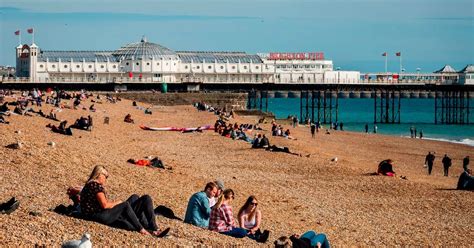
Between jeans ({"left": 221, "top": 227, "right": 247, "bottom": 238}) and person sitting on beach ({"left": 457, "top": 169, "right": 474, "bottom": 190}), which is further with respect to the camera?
person sitting on beach ({"left": 457, "top": 169, "right": 474, "bottom": 190})

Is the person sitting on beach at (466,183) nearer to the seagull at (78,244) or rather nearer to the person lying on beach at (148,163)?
the person lying on beach at (148,163)

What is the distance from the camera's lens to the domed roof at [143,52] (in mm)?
92000

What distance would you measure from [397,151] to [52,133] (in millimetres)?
20360

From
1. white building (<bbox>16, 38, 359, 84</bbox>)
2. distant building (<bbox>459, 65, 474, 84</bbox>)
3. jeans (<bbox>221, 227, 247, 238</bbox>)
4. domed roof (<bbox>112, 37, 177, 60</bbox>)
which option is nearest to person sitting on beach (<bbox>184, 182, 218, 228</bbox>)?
jeans (<bbox>221, 227, 247, 238</bbox>)

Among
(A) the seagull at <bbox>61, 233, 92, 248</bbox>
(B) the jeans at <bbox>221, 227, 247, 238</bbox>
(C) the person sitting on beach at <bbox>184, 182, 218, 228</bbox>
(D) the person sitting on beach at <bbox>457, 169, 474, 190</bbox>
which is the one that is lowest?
(D) the person sitting on beach at <bbox>457, 169, 474, 190</bbox>

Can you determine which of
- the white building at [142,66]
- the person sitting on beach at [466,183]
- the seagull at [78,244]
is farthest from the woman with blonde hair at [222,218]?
the white building at [142,66]

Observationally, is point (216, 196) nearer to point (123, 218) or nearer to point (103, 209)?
point (123, 218)

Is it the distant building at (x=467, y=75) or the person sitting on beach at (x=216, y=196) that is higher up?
the distant building at (x=467, y=75)

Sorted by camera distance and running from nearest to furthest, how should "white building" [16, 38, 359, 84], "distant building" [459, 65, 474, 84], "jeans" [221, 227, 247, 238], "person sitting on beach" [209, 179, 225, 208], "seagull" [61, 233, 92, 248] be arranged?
1. "seagull" [61, 233, 92, 248]
2. "jeans" [221, 227, 247, 238]
3. "person sitting on beach" [209, 179, 225, 208]
4. "white building" [16, 38, 359, 84]
5. "distant building" [459, 65, 474, 84]

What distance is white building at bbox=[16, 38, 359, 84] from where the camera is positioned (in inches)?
3521

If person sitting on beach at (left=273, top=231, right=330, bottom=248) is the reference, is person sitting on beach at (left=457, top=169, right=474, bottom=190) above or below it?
below

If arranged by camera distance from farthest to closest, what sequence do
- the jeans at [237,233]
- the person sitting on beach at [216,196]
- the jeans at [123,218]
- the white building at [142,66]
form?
the white building at [142,66], the person sitting on beach at [216,196], the jeans at [237,233], the jeans at [123,218]

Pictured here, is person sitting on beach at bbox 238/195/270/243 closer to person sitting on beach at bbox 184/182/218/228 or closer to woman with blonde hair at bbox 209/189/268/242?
woman with blonde hair at bbox 209/189/268/242

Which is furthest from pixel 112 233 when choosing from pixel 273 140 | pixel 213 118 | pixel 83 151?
pixel 213 118
